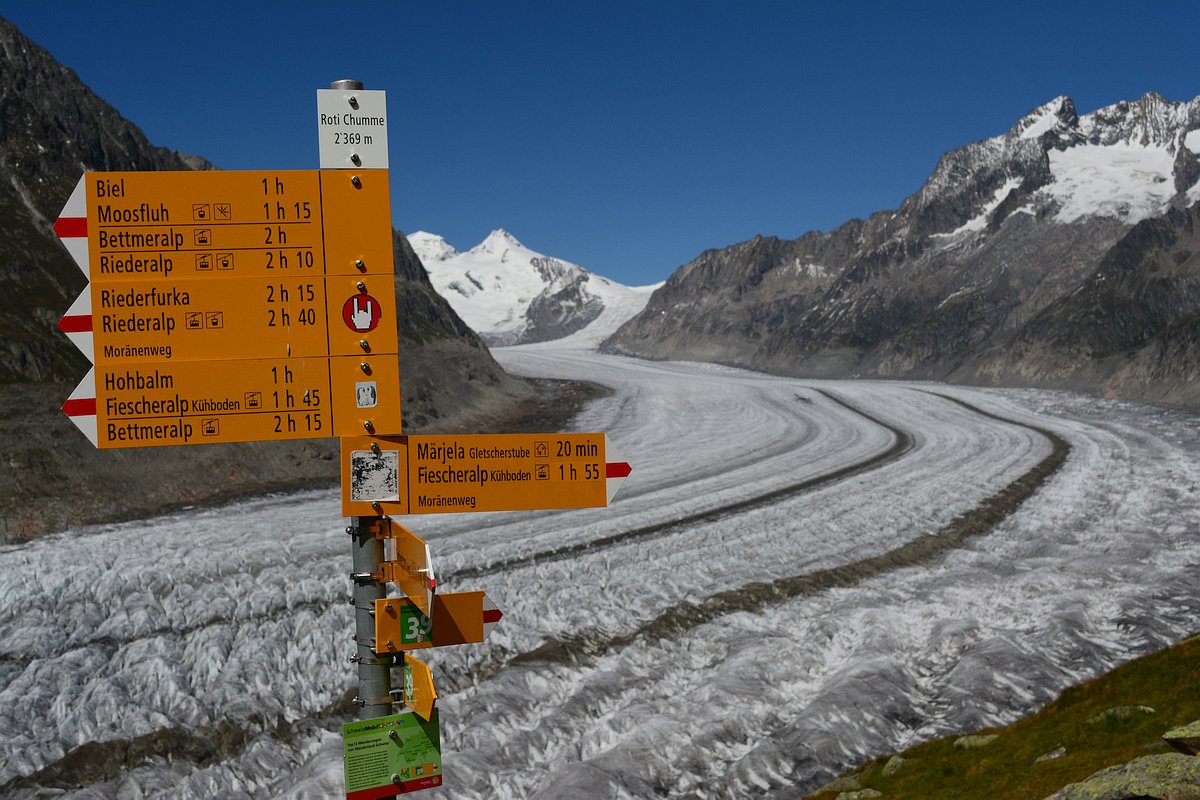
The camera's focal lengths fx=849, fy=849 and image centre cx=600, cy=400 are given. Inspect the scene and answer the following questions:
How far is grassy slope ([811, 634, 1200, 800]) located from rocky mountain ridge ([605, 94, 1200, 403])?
49520mm

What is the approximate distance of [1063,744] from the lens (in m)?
9.76

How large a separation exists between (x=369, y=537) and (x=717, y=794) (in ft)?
29.0

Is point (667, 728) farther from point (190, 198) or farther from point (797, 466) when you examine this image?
point (797, 466)

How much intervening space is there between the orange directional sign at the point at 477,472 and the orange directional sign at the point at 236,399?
6.6 inches

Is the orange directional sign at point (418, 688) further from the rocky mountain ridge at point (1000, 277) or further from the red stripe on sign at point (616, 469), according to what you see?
the rocky mountain ridge at point (1000, 277)

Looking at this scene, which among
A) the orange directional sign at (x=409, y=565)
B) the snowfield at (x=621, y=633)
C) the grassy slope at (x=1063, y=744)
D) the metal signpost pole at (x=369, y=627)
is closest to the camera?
the orange directional sign at (x=409, y=565)

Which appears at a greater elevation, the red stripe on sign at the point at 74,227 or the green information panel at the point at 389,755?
the red stripe on sign at the point at 74,227

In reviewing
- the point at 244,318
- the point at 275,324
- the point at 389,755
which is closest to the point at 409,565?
the point at 389,755

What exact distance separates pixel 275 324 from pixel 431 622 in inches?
59.3

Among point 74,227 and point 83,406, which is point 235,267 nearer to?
point 74,227

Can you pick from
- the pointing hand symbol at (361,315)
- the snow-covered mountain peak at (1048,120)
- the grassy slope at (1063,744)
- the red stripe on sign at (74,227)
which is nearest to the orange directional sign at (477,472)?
the pointing hand symbol at (361,315)

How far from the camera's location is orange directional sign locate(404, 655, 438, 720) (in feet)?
11.7

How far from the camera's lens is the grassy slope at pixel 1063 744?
→ 8.27m

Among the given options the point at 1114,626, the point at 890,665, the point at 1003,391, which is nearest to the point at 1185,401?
the point at 1003,391
